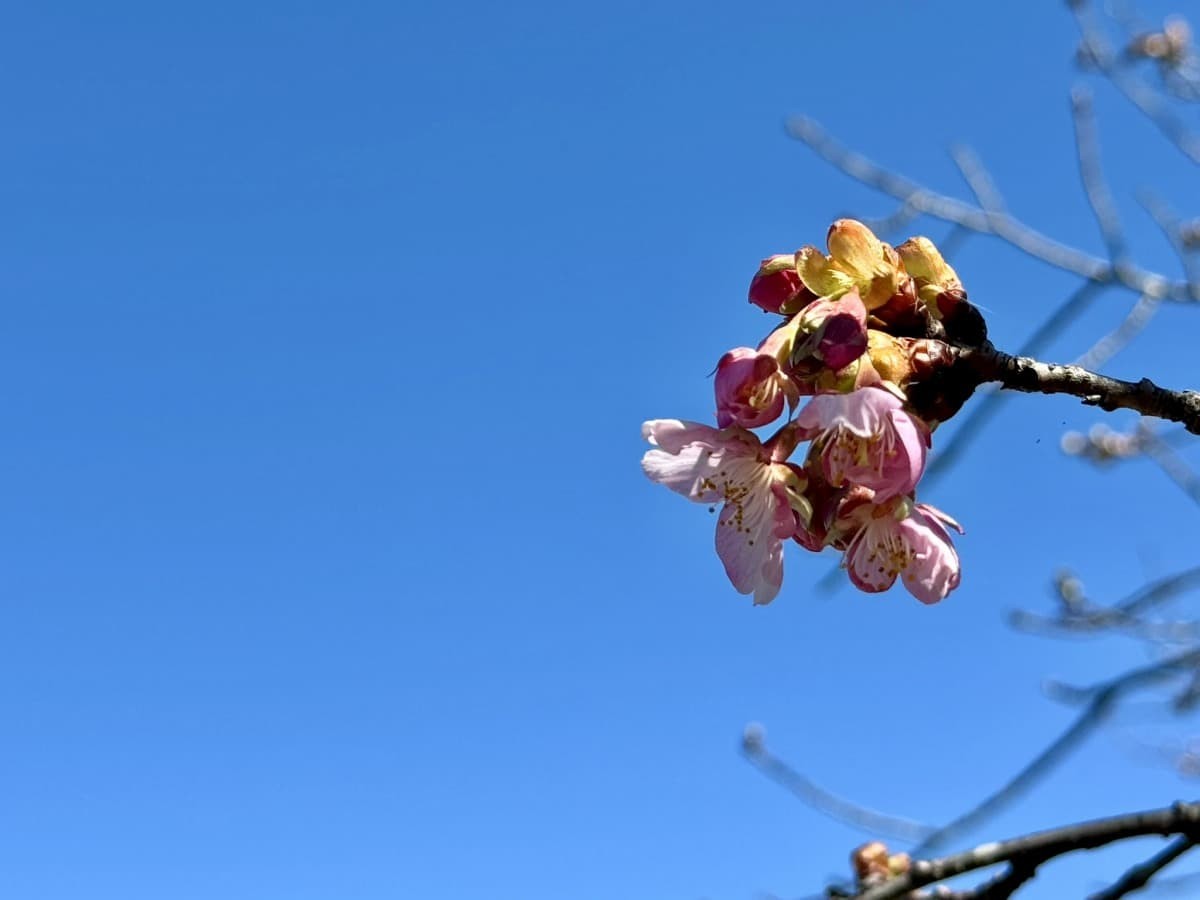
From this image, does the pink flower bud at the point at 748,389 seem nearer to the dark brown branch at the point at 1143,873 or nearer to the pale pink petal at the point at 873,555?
the pale pink petal at the point at 873,555

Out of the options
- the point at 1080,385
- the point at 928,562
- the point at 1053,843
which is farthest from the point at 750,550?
the point at 1053,843

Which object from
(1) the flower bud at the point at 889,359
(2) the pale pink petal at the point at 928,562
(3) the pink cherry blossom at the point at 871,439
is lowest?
(2) the pale pink petal at the point at 928,562

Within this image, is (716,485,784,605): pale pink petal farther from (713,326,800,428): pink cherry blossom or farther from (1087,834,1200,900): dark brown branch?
(1087,834,1200,900): dark brown branch

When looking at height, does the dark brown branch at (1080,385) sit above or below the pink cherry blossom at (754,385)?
below

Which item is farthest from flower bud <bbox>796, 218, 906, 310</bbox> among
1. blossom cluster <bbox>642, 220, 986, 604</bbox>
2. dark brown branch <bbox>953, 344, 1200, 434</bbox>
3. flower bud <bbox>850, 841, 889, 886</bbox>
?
flower bud <bbox>850, 841, 889, 886</bbox>

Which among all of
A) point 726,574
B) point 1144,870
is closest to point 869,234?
point 726,574

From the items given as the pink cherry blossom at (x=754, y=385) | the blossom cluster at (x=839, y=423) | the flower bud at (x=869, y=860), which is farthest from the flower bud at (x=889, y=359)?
the flower bud at (x=869, y=860)

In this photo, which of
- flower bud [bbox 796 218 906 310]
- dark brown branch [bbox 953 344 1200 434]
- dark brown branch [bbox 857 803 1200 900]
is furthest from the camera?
flower bud [bbox 796 218 906 310]

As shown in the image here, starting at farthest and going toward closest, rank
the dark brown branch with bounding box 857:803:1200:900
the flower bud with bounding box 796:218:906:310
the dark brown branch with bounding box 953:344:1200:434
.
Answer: the flower bud with bounding box 796:218:906:310, the dark brown branch with bounding box 953:344:1200:434, the dark brown branch with bounding box 857:803:1200:900
